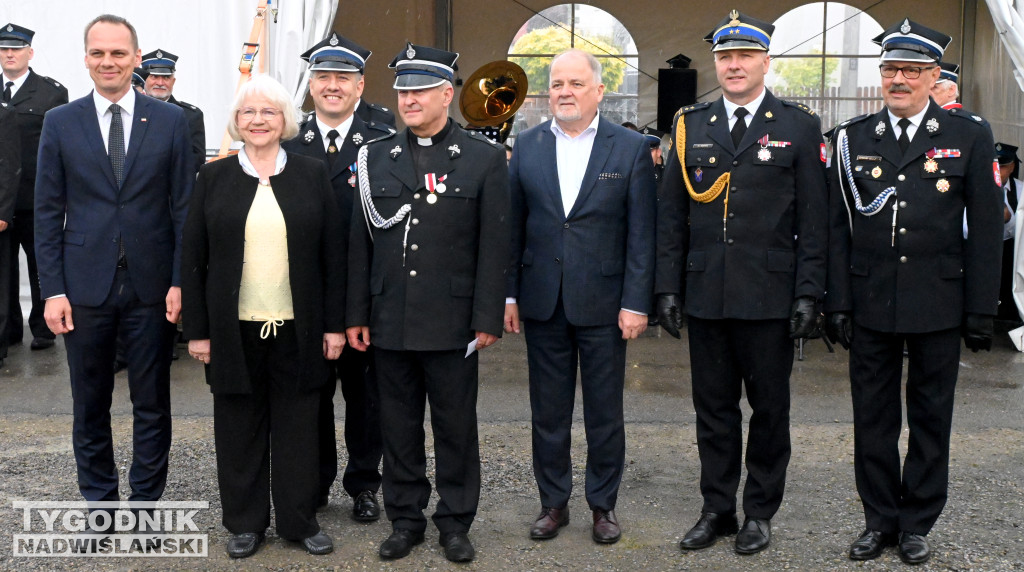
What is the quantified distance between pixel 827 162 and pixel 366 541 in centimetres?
227

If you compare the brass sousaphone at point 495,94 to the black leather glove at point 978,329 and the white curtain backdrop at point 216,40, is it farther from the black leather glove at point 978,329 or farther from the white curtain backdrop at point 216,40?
the black leather glove at point 978,329

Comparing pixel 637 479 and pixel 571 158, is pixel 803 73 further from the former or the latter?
pixel 571 158

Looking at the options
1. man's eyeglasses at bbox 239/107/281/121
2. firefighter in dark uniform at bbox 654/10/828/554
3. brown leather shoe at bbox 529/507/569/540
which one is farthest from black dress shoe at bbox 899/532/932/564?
man's eyeglasses at bbox 239/107/281/121

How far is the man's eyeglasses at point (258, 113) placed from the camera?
154 inches

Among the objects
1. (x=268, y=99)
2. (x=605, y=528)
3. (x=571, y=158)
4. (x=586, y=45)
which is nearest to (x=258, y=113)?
(x=268, y=99)

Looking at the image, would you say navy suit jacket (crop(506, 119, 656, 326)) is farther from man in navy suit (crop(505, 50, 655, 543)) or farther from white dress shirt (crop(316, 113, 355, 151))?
white dress shirt (crop(316, 113, 355, 151))

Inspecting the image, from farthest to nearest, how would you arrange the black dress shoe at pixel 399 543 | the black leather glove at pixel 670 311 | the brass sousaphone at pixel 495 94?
1. the brass sousaphone at pixel 495 94
2. the black leather glove at pixel 670 311
3. the black dress shoe at pixel 399 543

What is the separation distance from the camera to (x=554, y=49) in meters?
13.9

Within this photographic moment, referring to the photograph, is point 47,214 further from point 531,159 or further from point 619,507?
point 619,507

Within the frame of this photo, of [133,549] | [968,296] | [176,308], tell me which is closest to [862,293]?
[968,296]

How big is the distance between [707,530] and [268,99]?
7.46ft

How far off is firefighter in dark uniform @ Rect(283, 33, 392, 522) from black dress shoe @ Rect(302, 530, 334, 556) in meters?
0.33

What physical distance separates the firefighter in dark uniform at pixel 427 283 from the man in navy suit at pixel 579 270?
0.82ft

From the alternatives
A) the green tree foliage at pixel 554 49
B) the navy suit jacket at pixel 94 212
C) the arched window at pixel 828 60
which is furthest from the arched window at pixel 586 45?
the navy suit jacket at pixel 94 212
